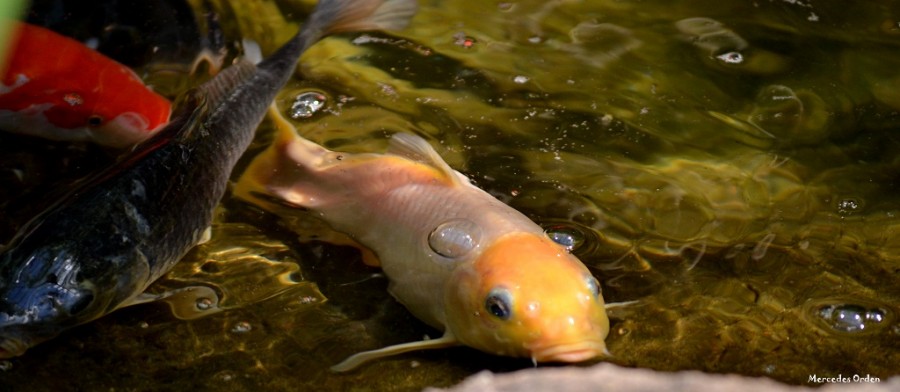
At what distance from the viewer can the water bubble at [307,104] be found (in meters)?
3.46

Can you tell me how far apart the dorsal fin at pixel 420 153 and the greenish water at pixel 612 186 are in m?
0.33

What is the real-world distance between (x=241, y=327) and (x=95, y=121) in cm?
111

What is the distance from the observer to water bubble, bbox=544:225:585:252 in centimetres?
285

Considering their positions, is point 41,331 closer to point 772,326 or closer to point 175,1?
point 772,326

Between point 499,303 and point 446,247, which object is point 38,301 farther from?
point 499,303

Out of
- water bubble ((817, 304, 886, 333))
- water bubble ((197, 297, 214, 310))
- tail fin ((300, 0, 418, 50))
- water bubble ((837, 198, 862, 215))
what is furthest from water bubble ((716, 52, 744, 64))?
water bubble ((197, 297, 214, 310))

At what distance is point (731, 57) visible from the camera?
3904mm

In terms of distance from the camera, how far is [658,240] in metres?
2.91

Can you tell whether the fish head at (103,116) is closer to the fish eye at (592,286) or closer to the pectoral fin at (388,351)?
the pectoral fin at (388,351)

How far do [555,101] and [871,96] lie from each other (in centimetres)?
131

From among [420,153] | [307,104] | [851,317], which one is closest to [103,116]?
[307,104]

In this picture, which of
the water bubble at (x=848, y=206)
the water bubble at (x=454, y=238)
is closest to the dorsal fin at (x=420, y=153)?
the water bubble at (x=454, y=238)

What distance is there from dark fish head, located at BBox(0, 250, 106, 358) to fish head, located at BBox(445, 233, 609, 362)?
98cm

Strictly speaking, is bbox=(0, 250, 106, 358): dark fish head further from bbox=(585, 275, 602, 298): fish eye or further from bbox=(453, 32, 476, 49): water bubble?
bbox=(453, 32, 476, 49): water bubble
